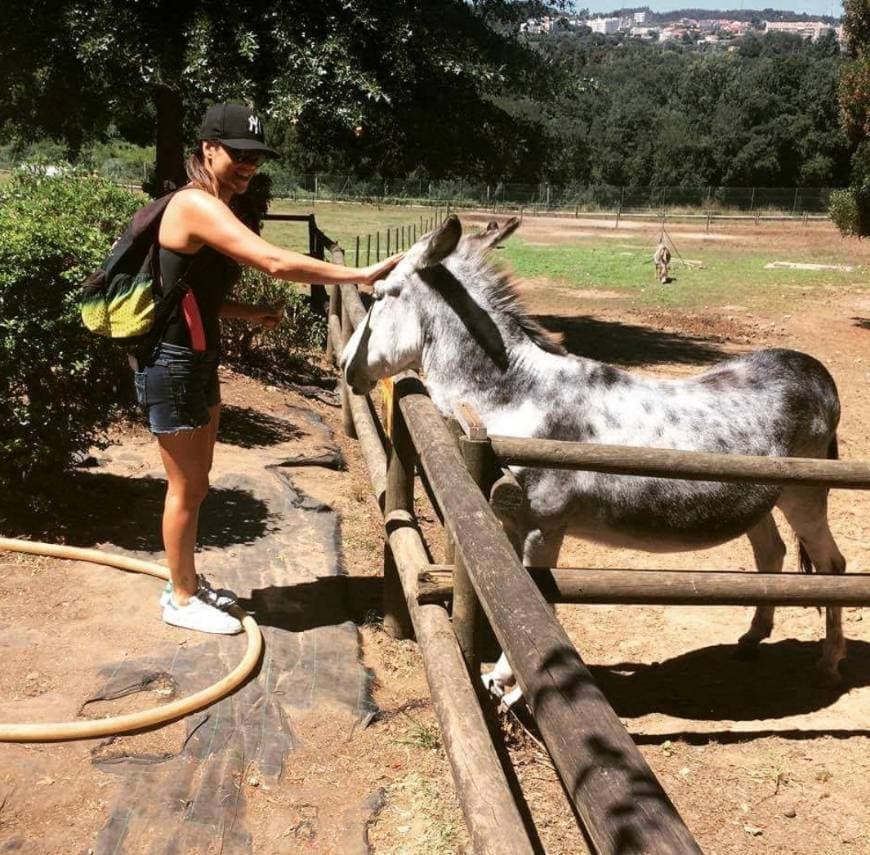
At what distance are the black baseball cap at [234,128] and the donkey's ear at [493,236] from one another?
1.22 meters

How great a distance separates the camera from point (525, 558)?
432 cm

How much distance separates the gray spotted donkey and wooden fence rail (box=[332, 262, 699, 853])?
966 millimetres

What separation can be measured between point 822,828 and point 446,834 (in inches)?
69.3

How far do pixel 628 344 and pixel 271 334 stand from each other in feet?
22.9

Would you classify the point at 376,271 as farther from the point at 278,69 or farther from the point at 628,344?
the point at 628,344

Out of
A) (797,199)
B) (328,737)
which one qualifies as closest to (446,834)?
(328,737)

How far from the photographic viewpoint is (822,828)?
3879mm

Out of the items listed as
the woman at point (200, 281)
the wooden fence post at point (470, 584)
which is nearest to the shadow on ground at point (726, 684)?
the wooden fence post at point (470, 584)

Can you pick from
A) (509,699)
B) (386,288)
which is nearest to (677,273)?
(386,288)

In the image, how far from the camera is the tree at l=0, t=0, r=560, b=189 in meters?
10.6

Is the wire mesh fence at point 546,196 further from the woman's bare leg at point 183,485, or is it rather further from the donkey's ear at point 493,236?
the woman's bare leg at point 183,485

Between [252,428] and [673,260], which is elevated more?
[673,260]

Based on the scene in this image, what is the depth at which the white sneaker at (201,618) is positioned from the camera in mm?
4145

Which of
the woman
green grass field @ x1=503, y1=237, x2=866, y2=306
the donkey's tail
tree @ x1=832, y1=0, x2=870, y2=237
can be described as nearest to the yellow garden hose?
the woman
